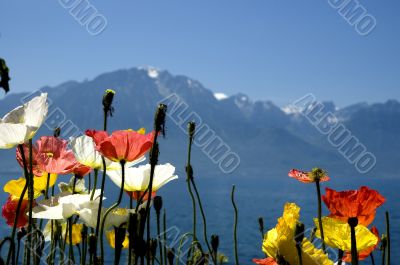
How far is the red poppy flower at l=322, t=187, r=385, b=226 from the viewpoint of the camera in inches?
48.9

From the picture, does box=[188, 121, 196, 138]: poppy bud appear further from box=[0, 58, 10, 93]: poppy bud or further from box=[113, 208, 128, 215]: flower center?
box=[0, 58, 10, 93]: poppy bud

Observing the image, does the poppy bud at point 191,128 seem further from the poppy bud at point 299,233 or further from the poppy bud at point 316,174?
the poppy bud at point 299,233

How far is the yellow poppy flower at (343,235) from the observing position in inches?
49.2

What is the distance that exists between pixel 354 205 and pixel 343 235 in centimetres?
8

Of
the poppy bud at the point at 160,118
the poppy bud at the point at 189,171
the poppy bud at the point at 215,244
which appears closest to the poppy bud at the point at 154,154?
the poppy bud at the point at 160,118

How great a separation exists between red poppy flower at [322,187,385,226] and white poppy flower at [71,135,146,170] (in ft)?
1.83

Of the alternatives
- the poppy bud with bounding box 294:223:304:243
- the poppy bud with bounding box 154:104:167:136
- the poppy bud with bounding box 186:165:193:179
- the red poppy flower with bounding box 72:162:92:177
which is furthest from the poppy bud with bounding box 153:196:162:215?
the poppy bud with bounding box 294:223:304:243

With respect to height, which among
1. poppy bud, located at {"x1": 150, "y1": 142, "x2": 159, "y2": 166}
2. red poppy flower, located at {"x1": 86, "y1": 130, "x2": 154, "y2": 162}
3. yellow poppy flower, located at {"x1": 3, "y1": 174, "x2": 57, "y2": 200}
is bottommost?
yellow poppy flower, located at {"x1": 3, "y1": 174, "x2": 57, "y2": 200}

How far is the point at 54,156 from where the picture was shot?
4.91 ft

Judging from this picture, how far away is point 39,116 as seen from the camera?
1232 mm

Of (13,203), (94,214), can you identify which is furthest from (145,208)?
(13,203)

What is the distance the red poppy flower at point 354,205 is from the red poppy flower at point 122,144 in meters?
0.46

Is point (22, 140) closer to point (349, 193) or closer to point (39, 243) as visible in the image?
point (39, 243)

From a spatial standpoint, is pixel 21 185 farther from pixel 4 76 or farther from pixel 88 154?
pixel 4 76
